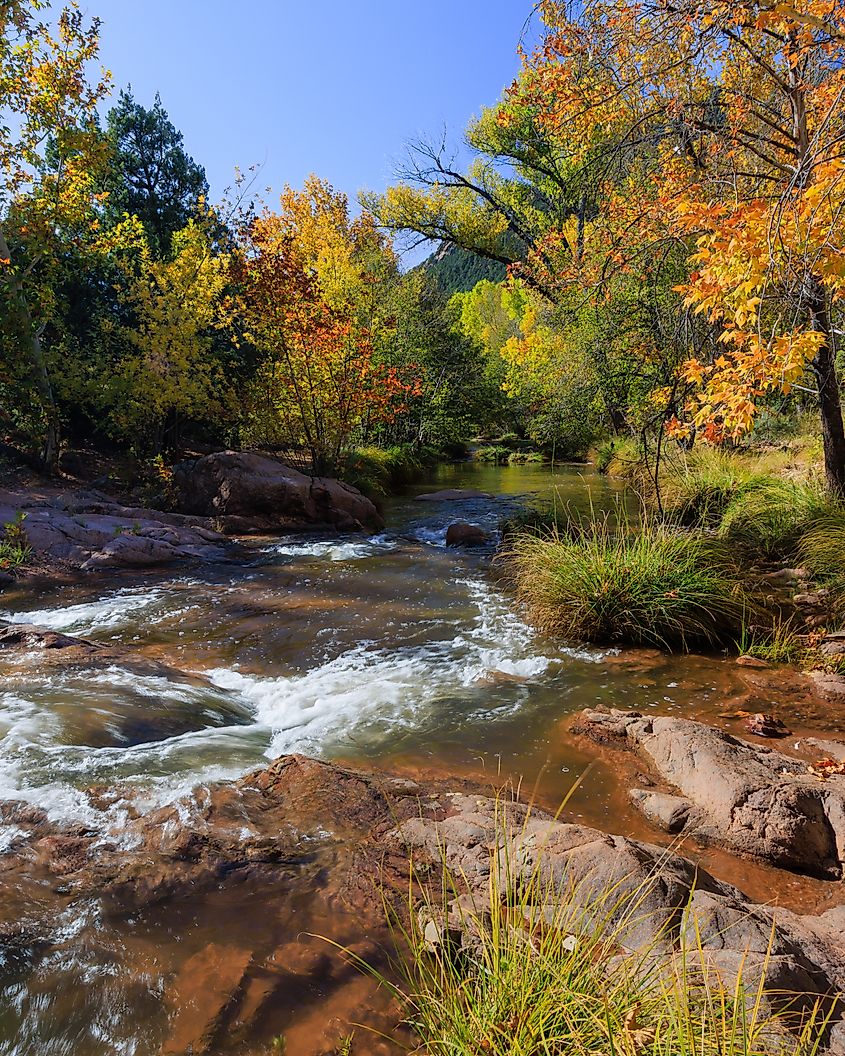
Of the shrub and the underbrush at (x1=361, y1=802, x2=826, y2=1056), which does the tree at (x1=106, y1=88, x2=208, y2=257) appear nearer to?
the shrub

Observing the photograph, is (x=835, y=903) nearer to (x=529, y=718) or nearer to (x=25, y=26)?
(x=529, y=718)

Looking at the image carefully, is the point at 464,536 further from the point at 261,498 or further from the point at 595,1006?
the point at 595,1006

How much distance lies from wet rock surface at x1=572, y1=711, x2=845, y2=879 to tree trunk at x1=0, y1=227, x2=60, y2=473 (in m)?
12.1

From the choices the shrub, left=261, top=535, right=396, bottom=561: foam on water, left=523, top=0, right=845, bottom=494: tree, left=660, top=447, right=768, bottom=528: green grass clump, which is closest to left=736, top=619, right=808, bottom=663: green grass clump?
left=523, top=0, right=845, bottom=494: tree

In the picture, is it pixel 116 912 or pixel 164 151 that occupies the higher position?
pixel 164 151

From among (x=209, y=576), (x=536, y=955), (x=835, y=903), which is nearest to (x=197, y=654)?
(x=209, y=576)

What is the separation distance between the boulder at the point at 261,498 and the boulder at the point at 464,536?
227 centimetres

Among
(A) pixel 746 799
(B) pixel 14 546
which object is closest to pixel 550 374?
(B) pixel 14 546

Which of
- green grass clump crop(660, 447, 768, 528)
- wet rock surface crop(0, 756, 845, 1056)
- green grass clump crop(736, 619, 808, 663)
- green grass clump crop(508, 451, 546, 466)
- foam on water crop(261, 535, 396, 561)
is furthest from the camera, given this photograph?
green grass clump crop(508, 451, 546, 466)

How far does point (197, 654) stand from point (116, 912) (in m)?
3.60

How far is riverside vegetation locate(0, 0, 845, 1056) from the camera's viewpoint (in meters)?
1.89

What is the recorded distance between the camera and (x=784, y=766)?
11.0 ft

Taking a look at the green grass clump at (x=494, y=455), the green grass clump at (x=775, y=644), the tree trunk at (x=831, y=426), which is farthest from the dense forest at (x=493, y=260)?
the green grass clump at (x=494, y=455)

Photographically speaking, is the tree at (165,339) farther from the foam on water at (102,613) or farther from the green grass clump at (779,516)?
the green grass clump at (779,516)
